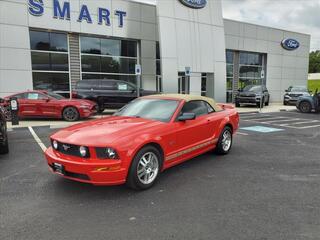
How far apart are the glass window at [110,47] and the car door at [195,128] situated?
14.6 metres

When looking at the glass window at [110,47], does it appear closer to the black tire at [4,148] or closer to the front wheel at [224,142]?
the black tire at [4,148]

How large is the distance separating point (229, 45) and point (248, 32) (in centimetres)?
272

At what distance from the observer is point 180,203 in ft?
13.4

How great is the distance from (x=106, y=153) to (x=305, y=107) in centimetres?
1714

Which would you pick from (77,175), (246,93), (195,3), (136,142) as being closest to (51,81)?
(195,3)

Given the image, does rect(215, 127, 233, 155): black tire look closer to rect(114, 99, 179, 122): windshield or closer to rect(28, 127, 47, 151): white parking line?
rect(114, 99, 179, 122): windshield

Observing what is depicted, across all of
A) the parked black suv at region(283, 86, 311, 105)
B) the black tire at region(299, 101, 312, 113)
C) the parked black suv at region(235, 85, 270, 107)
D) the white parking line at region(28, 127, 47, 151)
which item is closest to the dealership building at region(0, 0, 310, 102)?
the parked black suv at region(235, 85, 270, 107)

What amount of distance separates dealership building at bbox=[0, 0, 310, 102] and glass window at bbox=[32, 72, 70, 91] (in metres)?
0.06

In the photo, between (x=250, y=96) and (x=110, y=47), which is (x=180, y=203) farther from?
(x=250, y=96)

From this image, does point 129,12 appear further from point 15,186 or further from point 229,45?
point 15,186

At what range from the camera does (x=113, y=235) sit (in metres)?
3.23

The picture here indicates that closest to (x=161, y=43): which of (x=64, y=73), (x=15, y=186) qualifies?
(x=64, y=73)

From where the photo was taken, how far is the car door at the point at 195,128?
526 centimetres

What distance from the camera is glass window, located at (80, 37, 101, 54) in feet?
61.1
